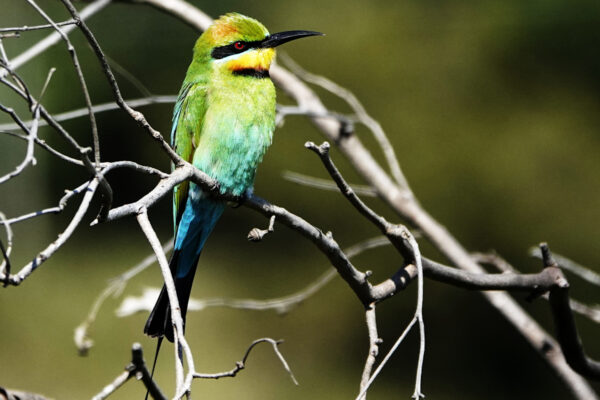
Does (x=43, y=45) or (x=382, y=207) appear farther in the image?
(x=382, y=207)

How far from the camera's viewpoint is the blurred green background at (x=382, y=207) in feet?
15.3

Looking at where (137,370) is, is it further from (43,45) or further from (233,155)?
(43,45)

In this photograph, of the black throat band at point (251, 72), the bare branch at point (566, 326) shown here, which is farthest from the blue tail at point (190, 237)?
the bare branch at point (566, 326)

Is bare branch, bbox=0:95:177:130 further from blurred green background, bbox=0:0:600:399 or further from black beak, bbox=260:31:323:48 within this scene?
blurred green background, bbox=0:0:600:399

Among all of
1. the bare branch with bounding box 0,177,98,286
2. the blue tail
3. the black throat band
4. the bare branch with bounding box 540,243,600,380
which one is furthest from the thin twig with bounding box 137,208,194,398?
the black throat band

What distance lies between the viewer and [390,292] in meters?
1.54

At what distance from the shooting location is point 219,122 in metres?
2.18

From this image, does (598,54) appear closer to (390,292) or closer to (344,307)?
(344,307)

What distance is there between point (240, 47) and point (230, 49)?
0.10ft

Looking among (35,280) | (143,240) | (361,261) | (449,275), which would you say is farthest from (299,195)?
(449,275)

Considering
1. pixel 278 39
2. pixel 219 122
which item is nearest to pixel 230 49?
pixel 278 39

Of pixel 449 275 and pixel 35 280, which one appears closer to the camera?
pixel 449 275

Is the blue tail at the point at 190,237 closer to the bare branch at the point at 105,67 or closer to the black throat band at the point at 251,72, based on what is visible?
the black throat band at the point at 251,72

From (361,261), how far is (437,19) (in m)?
2.07
